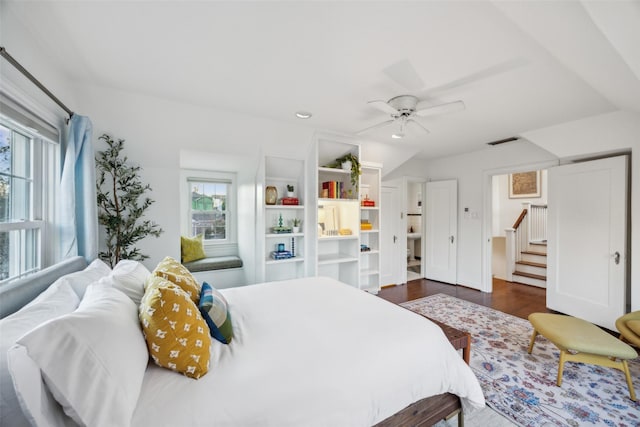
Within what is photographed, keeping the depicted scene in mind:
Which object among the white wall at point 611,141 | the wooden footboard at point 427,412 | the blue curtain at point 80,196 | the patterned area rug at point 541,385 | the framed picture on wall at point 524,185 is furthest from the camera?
the framed picture on wall at point 524,185

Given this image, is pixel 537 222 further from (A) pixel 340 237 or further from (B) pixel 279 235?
(B) pixel 279 235

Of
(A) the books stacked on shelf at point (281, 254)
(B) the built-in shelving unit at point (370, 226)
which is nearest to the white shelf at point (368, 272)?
(B) the built-in shelving unit at point (370, 226)

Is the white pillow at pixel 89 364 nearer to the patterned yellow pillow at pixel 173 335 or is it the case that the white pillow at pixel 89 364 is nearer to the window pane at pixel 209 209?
the patterned yellow pillow at pixel 173 335

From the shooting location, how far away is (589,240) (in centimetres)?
329

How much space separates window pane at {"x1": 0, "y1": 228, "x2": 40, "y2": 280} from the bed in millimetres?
436

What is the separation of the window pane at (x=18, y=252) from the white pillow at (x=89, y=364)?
3.51ft

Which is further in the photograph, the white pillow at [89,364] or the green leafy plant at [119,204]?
the green leafy plant at [119,204]

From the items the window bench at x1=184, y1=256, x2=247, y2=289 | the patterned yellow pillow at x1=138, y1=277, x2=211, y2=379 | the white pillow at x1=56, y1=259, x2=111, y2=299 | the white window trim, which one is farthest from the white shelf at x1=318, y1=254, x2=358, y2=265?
the patterned yellow pillow at x1=138, y1=277, x2=211, y2=379

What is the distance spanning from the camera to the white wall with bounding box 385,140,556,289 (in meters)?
4.27

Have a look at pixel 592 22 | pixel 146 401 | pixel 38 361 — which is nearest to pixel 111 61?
pixel 38 361

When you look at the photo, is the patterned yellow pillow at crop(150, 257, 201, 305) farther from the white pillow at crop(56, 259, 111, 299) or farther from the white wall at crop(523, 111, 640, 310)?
the white wall at crop(523, 111, 640, 310)

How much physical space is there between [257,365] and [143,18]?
1.96 metres

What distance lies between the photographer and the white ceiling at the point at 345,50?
1422 millimetres

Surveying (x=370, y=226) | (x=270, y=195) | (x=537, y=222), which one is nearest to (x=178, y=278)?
(x=270, y=195)
